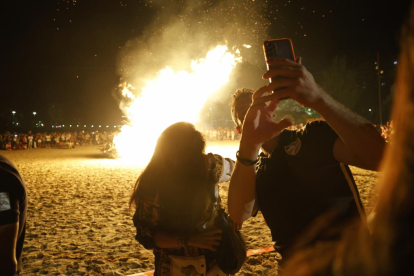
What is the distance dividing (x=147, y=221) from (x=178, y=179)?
0.42m

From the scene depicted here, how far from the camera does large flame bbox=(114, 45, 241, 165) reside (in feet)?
63.3

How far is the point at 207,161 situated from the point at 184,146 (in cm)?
24

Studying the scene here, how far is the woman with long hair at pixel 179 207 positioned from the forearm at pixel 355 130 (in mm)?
1308

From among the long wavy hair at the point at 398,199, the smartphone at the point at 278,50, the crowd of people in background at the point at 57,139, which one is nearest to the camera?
the long wavy hair at the point at 398,199

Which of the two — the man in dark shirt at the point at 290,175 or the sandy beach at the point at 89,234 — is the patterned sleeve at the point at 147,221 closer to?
the man in dark shirt at the point at 290,175

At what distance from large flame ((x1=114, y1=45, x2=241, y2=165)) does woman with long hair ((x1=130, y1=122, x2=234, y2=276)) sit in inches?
660

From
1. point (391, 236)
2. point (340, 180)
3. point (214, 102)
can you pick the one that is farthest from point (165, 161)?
point (214, 102)

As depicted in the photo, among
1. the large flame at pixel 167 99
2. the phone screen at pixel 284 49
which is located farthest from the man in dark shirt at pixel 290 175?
the large flame at pixel 167 99

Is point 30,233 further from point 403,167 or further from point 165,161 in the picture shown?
point 403,167

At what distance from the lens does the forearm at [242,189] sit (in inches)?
63.6

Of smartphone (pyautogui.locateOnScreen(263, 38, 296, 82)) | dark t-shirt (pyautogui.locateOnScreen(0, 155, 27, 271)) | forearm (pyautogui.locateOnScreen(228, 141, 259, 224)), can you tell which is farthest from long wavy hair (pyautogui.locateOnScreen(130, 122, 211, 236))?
smartphone (pyautogui.locateOnScreen(263, 38, 296, 82))

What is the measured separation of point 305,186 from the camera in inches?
62.7

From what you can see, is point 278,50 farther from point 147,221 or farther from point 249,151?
point 147,221

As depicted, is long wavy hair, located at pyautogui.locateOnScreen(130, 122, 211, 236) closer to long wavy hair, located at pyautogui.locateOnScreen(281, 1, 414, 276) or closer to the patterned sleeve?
the patterned sleeve
